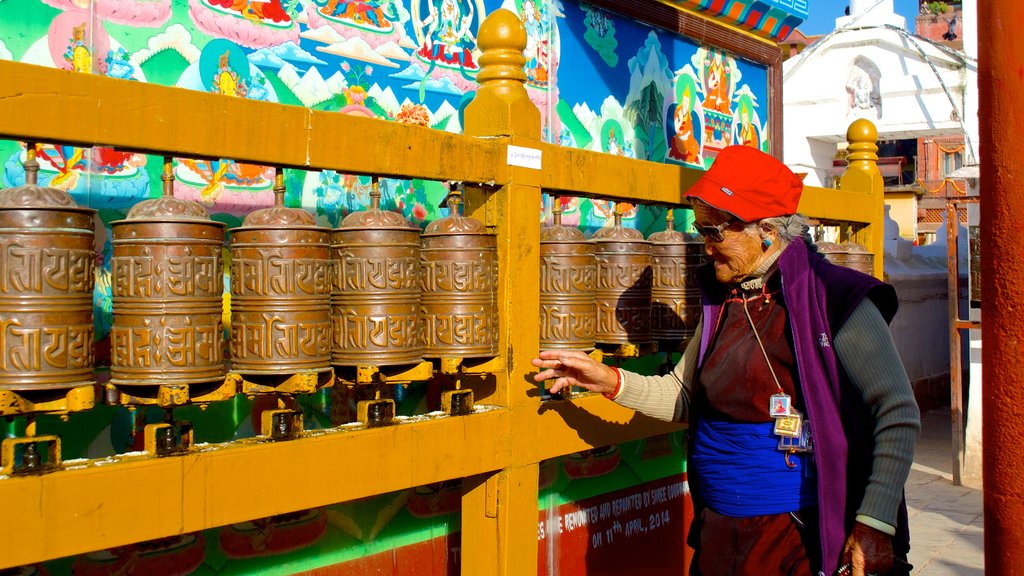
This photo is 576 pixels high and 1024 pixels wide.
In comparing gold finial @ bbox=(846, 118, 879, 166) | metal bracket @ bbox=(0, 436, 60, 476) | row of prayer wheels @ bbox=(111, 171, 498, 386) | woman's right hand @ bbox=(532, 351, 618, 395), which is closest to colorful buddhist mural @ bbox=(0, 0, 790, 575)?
row of prayer wheels @ bbox=(111, 171, 498, 386)

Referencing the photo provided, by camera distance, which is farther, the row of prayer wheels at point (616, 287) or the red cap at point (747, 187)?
the row of prayer wheels at point (616, 287)

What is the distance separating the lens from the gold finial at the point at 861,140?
17.9 ft

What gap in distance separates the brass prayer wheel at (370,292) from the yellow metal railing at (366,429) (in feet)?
0.63

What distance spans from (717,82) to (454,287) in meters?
3.69

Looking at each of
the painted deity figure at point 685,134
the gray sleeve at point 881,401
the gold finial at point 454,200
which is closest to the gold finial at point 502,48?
the gold finial at point 454,200

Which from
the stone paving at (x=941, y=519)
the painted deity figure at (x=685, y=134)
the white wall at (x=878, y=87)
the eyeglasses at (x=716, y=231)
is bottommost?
the stone paving at (x=941, y=519)

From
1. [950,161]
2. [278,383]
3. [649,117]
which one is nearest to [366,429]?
[278,383]

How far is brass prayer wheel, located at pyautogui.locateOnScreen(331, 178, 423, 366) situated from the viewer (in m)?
2.92

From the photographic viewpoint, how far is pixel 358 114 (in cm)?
392

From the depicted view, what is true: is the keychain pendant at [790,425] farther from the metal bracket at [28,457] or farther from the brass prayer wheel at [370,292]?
the metal bracket at [28,457]

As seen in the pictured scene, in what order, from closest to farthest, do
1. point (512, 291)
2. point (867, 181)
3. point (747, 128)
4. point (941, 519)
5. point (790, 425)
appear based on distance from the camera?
point (790, 425) < point (512, 291) < point (867, 181) < point (747, 128) < point (941, 519)

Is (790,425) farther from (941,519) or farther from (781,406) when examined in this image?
(941,519)

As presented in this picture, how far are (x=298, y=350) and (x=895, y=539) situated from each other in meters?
1.69

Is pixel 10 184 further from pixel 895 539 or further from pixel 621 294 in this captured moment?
pixel 895 539
